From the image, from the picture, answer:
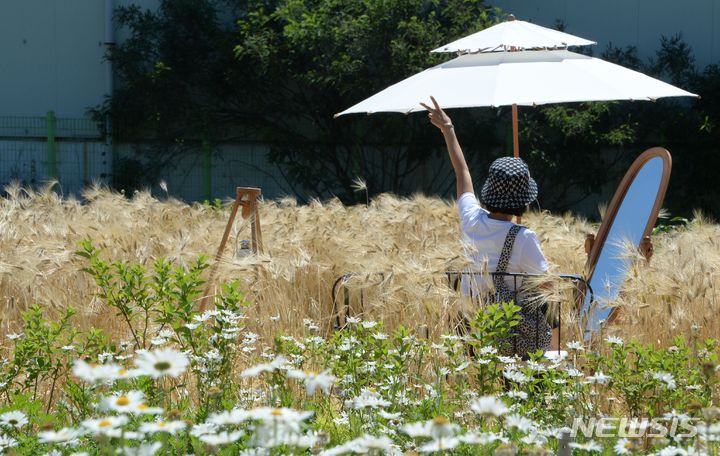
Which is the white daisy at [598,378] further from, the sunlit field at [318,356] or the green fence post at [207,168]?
the green fence post at [207,168]

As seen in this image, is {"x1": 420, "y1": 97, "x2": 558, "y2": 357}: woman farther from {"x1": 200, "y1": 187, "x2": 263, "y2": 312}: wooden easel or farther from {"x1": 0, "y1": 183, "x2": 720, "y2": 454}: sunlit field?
{"x1": 200, "y1": 187, "x2": 263, "y2": 312}: wooden easel

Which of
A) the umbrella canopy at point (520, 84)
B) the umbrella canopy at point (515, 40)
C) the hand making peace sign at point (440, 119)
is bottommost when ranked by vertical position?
the hand making peace sign at point (440, 119)

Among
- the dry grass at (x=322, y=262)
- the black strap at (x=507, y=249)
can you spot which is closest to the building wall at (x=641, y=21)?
the dry grass at (x=322, y=262)

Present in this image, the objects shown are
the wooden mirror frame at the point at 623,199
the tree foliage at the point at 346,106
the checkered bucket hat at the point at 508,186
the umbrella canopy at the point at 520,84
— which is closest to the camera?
the checkered bucket hat at the point at 508,186

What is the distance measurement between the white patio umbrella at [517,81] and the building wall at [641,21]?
40.9ft

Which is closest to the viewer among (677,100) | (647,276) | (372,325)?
(372,325)

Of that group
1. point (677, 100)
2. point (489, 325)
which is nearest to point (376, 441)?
point (489, 325)

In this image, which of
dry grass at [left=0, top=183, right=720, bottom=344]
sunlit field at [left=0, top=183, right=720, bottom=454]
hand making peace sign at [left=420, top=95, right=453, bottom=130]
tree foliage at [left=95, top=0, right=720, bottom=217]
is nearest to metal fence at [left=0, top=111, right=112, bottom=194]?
tree foliage at [left=95, top=0, right=720, bottom=217]

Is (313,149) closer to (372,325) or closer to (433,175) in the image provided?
(433,175)

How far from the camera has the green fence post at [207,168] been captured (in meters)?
19.5

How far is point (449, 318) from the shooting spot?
4621 mm

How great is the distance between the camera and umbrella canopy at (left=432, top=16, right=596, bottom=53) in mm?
6402

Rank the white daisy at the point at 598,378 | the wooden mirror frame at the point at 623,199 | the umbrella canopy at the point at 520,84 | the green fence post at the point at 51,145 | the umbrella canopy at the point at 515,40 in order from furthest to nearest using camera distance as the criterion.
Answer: the green fence post at the point at 51,145
the umbrella canopy at the point at 515,40
the umbrella canopy at the point at 520,84
the wooden mirror frame at the point at 623,199
the white daisy at the point at 598,378

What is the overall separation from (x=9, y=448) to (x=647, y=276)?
2.73 metres
